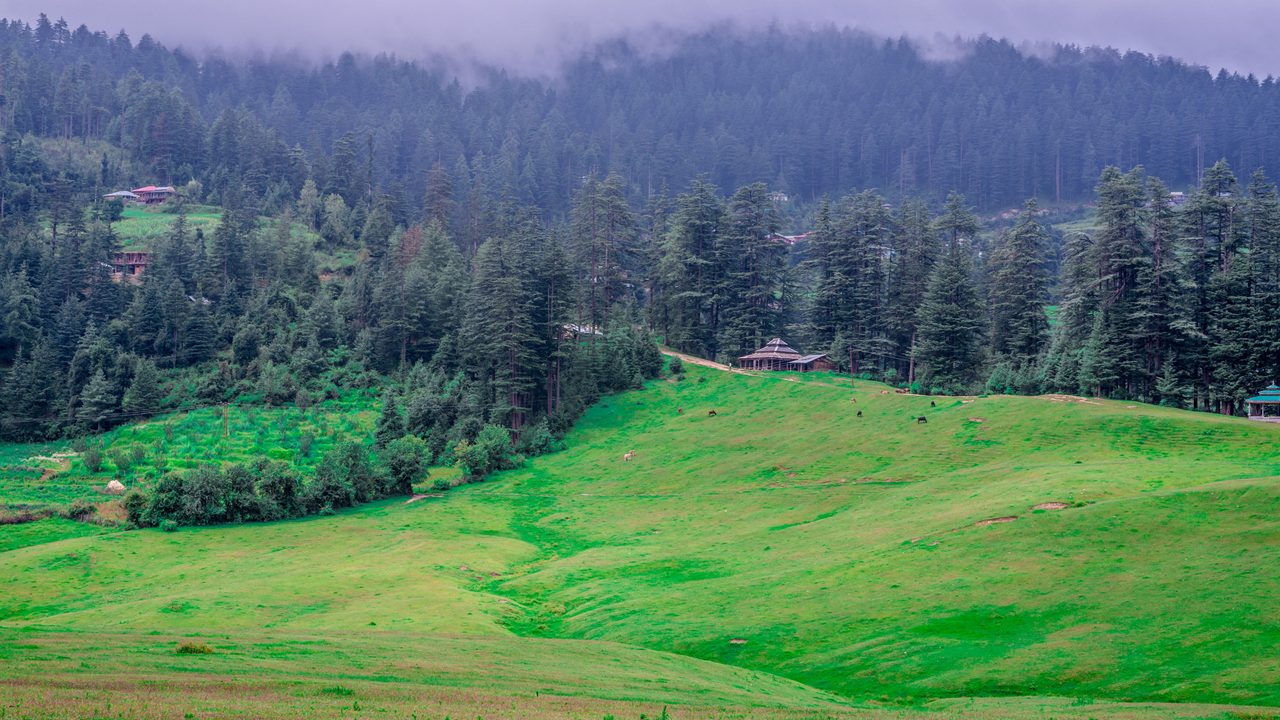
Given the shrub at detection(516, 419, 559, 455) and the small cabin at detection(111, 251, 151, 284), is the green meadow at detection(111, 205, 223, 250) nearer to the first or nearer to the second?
the small cabin at detection(111, 251, 151, 284)

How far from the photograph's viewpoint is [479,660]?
1335 inches

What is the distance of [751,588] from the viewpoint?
161ft

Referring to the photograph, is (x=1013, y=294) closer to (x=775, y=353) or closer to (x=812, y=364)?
(x=812, y=364)

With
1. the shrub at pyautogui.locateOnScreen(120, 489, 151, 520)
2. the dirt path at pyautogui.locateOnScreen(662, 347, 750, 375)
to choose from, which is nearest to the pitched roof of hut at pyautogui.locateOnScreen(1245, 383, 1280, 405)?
the dirt path at pyautogui.locateOnScreen(662, 347, 750, 375)

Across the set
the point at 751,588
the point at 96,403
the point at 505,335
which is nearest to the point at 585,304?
the point at 505,335

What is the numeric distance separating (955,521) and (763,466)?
2665 cm

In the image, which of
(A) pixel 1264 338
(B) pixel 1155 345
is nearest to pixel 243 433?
(B) pixel 1155 345

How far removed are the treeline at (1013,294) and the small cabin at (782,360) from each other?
102 inches

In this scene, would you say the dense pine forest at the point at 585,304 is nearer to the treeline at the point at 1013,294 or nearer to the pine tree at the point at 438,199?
the treeline at the point at 1013,294

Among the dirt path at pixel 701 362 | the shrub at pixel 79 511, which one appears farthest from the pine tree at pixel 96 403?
the dirt path at pixel 701 362

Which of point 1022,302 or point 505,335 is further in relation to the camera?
point 1022,302

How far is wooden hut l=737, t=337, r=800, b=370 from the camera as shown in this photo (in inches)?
4444

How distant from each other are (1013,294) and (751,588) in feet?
220

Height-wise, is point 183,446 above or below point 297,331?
below
